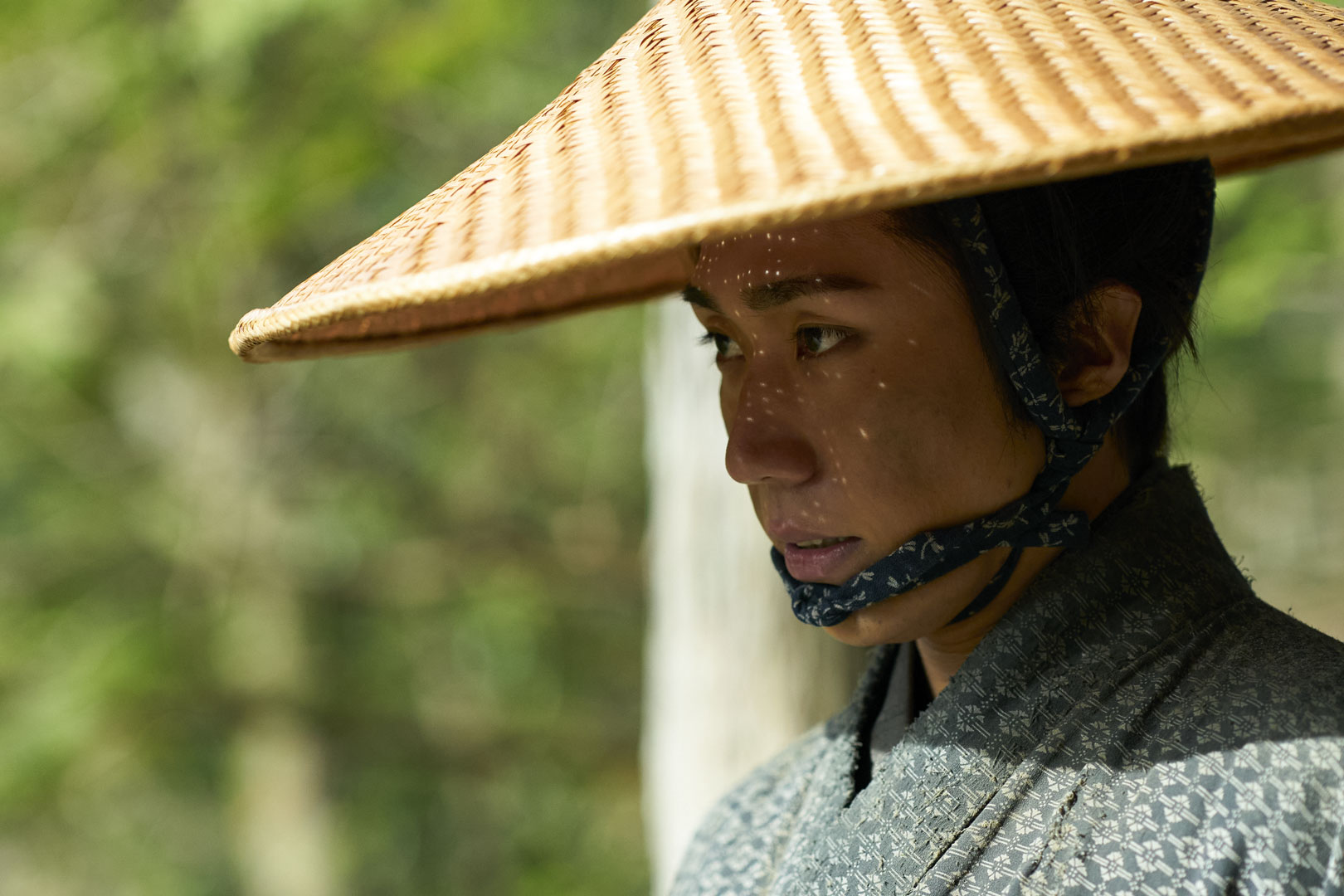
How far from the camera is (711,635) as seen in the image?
7.75 feet

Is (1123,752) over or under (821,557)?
under

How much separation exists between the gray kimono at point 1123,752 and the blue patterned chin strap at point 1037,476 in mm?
67

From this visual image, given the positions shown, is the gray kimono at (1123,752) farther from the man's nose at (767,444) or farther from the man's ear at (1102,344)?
the man's nose at (767,444)

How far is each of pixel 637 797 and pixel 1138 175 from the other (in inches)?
304

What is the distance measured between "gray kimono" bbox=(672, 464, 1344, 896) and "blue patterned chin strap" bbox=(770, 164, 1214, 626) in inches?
2.6

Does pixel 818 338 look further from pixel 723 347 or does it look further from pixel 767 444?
pixel 723 347

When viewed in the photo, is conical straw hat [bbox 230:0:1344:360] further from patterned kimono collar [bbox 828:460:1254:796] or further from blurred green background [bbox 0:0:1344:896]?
blurred green background [bbox 0:0:1344:896]

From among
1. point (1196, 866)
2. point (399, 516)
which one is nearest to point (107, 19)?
point (399, 516)

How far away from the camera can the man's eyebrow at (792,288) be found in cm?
110

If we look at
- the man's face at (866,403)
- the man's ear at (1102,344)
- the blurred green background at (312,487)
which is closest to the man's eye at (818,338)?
the man's face at (866,403)

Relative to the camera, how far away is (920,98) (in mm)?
825

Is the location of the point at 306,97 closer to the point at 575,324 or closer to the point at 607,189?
the point at 575,324

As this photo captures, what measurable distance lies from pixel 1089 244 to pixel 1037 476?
9.6 inches

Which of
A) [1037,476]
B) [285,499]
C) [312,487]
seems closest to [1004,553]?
[1037,476]
